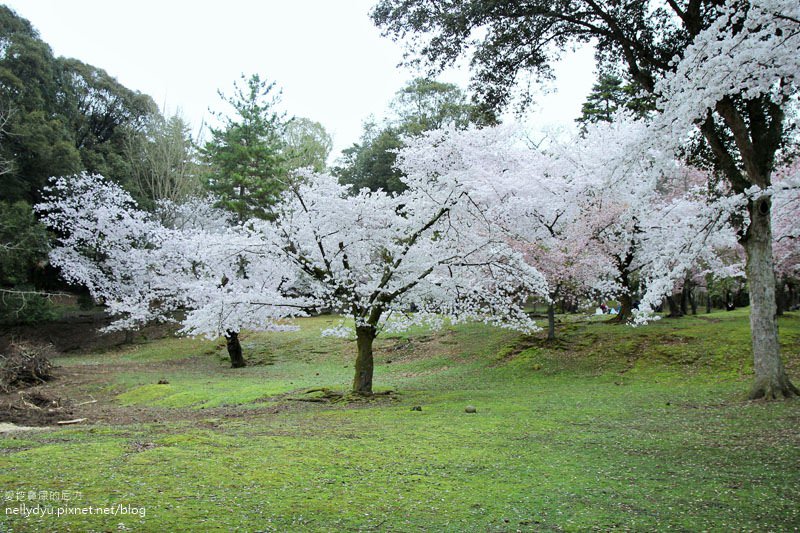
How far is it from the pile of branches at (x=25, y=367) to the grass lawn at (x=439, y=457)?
9.46 feet

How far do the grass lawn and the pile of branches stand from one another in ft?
9.46

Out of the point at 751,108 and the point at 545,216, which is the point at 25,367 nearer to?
the point at 545,216

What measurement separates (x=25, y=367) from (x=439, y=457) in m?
16.8

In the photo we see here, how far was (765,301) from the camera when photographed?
10.0 m

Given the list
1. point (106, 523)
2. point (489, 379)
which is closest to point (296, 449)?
point (106, 523)

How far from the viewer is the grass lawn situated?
4340 mm

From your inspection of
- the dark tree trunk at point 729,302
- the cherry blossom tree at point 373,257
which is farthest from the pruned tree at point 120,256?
the dark tree trunk at point 729,302

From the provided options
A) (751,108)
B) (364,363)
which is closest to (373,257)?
(364,363)

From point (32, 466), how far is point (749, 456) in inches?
302

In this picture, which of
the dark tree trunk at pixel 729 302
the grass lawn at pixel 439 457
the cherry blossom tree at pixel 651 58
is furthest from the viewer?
the dark tree trunk at pixel 729 302

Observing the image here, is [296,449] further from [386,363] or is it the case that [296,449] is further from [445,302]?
[386,363]

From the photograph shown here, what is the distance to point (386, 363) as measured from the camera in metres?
22.0

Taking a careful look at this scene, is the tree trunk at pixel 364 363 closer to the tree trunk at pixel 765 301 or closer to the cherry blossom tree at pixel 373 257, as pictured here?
the cherry blossom tree at pixel 373 257

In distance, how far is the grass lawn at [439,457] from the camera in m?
4.34
